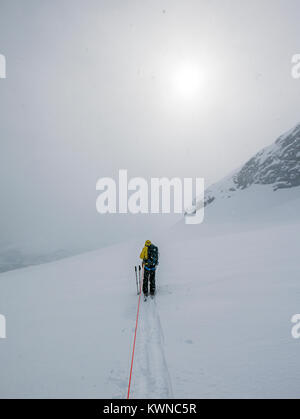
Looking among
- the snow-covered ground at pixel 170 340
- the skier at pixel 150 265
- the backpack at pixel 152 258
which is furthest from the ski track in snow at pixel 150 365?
the backpack at pixel 152 258

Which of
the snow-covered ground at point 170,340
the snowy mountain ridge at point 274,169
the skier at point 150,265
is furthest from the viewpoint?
the snowy mountain ridge at point 274,169

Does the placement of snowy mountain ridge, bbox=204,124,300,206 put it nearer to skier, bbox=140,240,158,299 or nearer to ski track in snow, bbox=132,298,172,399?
skier, bbox=140,240,158,299

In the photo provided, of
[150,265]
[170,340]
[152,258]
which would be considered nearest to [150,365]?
[170,340]

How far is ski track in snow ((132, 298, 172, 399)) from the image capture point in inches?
140

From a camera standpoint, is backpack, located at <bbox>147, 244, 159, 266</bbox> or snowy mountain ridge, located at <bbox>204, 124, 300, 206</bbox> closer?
backpack, located at <bbox>147, 244, 159, 266</bbox>

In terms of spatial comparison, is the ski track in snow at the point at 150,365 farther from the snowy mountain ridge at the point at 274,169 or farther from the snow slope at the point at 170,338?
the snowy mountain ridge at the point at 274,169

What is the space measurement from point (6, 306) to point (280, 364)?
11820mm

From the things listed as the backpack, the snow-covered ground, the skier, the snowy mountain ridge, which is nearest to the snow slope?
the snow-covered ground

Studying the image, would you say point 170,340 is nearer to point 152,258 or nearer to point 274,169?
point 152,258

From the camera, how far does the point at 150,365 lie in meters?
4.21

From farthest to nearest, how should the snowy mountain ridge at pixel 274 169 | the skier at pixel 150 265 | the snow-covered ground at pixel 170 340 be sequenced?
the snowy mountain ridge at pixel 274 169 → the skier at pixel 150 265 → the snow-covered ground at pixel 170 340

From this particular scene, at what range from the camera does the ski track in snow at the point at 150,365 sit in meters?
3.57

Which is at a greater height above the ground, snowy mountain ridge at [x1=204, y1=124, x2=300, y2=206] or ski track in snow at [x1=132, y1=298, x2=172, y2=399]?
snowy mountain ridge at [x1=204, y1=124, x2=300, y2=206]
